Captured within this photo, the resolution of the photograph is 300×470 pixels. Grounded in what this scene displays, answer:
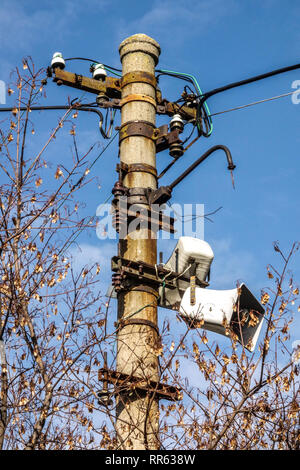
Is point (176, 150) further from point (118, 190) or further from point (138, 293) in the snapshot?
point (138, 293)

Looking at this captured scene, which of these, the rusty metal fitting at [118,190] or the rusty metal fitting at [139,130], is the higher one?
the rusty metal fitting at [139,130]

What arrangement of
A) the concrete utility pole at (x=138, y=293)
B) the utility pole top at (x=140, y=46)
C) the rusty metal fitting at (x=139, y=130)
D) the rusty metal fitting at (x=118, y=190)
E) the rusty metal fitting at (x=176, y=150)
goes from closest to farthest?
the concrete utility pole at (x=138, y=293) → the rusty metal fitting at (x=118, y=190) → the rusty metal fitting at (x=139, y=130) → the rusty metal fitting at (x=176, y=150) → the utility pole top at (x=140, y=46)

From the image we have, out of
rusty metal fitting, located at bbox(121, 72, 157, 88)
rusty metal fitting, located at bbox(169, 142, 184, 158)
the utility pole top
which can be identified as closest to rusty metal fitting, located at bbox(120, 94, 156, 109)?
rusty metal fitting, located at bbox(121, 72, 157, 88)

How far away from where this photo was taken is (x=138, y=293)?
388 inches

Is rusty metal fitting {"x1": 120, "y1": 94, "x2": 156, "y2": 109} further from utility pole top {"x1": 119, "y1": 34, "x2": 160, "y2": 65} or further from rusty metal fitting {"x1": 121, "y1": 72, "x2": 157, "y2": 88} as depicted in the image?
utility pole top {"x1": 119, "y1": 34, "x2": 160, "y2": 65}

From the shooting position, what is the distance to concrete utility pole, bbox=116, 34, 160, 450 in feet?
28.8

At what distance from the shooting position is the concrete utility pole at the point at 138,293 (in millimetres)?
8793

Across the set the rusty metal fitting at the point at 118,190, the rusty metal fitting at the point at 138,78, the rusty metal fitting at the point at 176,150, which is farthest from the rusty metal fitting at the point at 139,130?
the rusty metal fitting at the point at 118,190

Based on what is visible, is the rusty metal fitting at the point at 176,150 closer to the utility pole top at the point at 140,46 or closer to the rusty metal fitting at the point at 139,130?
the rusty metal fitting at the point at 139,130

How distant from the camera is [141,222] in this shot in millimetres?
10281

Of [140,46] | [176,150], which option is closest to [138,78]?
[140,46]

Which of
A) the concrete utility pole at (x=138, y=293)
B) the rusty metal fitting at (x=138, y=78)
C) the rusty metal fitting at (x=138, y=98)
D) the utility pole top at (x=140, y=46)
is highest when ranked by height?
the utility pole top at (x=140, y=46)

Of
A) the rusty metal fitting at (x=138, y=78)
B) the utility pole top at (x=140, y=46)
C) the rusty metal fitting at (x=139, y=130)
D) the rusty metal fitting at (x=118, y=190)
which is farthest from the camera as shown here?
the utility pole top at (x=140, y=46)

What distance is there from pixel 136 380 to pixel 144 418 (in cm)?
44
